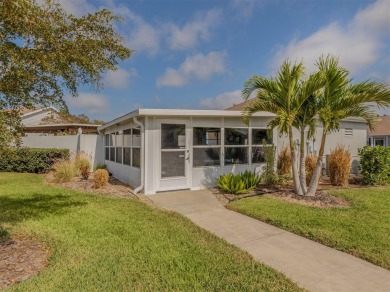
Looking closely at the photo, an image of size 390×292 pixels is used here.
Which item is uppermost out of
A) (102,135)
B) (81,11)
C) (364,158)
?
(81,11)

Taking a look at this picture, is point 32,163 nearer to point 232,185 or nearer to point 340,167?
point 232,185

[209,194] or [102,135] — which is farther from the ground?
[102,135]

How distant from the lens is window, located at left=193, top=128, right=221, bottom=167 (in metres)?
9.60

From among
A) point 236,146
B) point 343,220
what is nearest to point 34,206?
point 236,146

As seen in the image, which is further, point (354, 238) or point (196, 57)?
point (196, 57)

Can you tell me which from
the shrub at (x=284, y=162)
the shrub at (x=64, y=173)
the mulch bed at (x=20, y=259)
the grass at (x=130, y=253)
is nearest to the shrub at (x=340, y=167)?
the shrub at (x=284, y=162)

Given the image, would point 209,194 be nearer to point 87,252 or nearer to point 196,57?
point 87,252

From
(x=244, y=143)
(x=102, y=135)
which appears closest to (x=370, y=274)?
(x=244, y=143)

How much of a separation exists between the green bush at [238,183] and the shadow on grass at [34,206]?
14.8ft

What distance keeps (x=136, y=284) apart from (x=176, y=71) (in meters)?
24.1

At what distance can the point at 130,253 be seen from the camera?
4055mm

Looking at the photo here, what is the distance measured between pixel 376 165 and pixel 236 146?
553 centimetres

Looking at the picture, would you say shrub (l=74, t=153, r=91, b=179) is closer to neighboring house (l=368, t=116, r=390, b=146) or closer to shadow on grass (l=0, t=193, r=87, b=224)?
shadow on grass (l=0, t=193, r=87, b=224)

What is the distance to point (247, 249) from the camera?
4348mm
